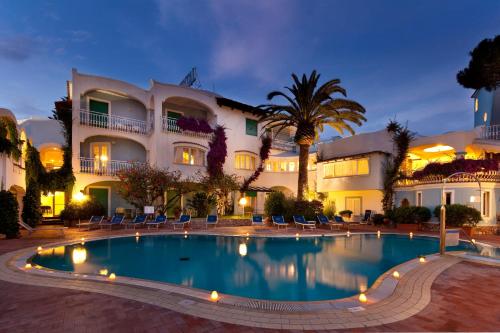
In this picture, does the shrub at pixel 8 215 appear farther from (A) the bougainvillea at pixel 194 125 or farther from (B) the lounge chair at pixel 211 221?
(A) the bougainvillea at pixel 194 125

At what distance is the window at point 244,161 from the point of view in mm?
26219

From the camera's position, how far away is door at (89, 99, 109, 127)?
2030 cm

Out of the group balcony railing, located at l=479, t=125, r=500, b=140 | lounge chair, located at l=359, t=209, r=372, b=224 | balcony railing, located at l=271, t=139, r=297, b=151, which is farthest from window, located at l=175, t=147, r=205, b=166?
balcony railing, located at l=479, t=125, r=500, b=140

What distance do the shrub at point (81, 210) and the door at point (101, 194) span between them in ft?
6.01

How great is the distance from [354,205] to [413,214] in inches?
241

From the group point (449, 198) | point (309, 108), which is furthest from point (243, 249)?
point (449, 198)

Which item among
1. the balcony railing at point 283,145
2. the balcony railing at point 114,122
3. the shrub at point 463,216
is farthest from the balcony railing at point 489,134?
the balcony railing at point 114,122

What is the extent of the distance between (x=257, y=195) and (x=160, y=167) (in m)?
10.7

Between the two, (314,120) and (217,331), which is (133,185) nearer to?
(314,120)

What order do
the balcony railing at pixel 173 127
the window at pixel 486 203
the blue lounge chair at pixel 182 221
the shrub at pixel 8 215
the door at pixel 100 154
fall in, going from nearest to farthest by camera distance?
the shrub at pixel 8 215 → the window at pixel 486 203 → the blue lounge chair at pixel 182 221 → the door at pixel 100 154 → the balcony railing at pixel 173 127

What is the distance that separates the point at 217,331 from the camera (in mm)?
4105

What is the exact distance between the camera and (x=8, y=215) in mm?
12805

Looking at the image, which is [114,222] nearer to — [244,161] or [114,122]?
[114,122]

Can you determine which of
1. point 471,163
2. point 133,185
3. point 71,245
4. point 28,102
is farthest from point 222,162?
point 28,102
